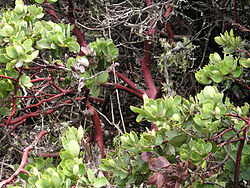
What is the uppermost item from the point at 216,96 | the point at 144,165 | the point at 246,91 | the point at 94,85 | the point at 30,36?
the point at 30,36

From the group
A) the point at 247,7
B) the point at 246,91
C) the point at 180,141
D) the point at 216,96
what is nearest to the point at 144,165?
the point at 180,141

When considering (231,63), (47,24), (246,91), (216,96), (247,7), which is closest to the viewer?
(216,96)

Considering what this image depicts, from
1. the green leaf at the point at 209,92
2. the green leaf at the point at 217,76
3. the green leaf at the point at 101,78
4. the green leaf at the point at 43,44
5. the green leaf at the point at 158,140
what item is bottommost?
the green leaf at the point at 158,140

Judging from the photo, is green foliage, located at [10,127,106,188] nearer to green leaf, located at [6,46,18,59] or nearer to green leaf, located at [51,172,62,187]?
green leaf, located at [51,172,62,187]

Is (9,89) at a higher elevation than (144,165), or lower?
higher

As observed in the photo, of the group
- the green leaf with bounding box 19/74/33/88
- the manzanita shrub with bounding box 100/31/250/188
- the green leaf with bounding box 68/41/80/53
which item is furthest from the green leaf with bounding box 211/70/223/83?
the green leaf with bounding box 19/74/33/88

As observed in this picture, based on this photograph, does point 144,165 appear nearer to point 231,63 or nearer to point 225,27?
point 231,63

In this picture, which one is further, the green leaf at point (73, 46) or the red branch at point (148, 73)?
the red branch at point (148, 73)

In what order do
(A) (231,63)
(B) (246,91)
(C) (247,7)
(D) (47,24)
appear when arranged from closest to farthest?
1. (A) (231,63)
2. (D) (47,24)
3. (B) (246,91)
4. (C) (247,7)

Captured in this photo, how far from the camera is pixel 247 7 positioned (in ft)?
7.17

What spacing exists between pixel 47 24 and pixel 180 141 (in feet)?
2.84

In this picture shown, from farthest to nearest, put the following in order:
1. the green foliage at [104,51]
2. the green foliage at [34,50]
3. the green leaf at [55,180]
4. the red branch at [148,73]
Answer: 1. the red branch at [148,73]
2. the green foliage at [104,51]
3. the green foliage at [34,50]
4. the green leaf at [55,180]

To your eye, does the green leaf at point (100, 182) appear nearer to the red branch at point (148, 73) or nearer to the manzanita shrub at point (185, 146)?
the manzanita shrub at point (185, 146)

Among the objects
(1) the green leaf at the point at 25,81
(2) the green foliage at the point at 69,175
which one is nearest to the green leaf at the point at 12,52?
(1) the green leaf at the point at 25,81
